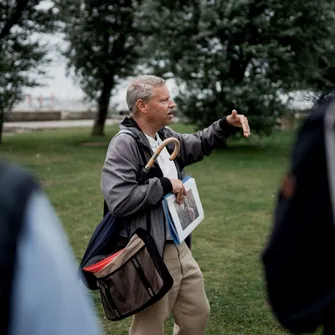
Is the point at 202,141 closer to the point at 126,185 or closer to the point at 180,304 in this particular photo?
the point at 126,185

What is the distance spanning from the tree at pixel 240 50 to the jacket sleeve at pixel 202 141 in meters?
13.2

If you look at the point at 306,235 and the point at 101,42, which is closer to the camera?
the point at 306,235

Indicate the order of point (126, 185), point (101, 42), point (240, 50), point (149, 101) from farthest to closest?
1. point (101, 42)
2. point (240, 50)
3. point (149, 101)
4. point (126, 185)

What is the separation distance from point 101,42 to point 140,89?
64.6 ft

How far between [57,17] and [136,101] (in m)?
17.2

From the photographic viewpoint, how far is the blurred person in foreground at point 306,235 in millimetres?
1530

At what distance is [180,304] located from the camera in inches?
145

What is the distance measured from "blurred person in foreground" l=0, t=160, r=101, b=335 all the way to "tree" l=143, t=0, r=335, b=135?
15926mm

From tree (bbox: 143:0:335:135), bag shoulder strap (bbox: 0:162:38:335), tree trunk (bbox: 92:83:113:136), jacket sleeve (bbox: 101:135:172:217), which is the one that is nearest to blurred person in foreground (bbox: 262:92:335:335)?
bag shoulder strap (bbox: 0:162:38:335)

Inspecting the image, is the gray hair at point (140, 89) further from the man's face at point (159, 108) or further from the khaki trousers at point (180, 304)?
the khaki trousers at point (180, 304)

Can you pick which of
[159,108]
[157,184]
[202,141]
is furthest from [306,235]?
[202,141]

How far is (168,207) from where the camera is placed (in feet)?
11.1

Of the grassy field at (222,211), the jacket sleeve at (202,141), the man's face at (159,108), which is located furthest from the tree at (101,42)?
the man's face at (159,108)

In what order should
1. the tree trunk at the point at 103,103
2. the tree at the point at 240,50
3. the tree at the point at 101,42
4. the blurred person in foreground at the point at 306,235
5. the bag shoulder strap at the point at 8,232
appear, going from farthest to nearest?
the tree trunk at the point at 103,103 < the tree at the point at 101,42 < the tree at the point at 240,50 < the blurred person in foreground at the point at 306,235 < the bag shoulder strap at the point at 8,232
